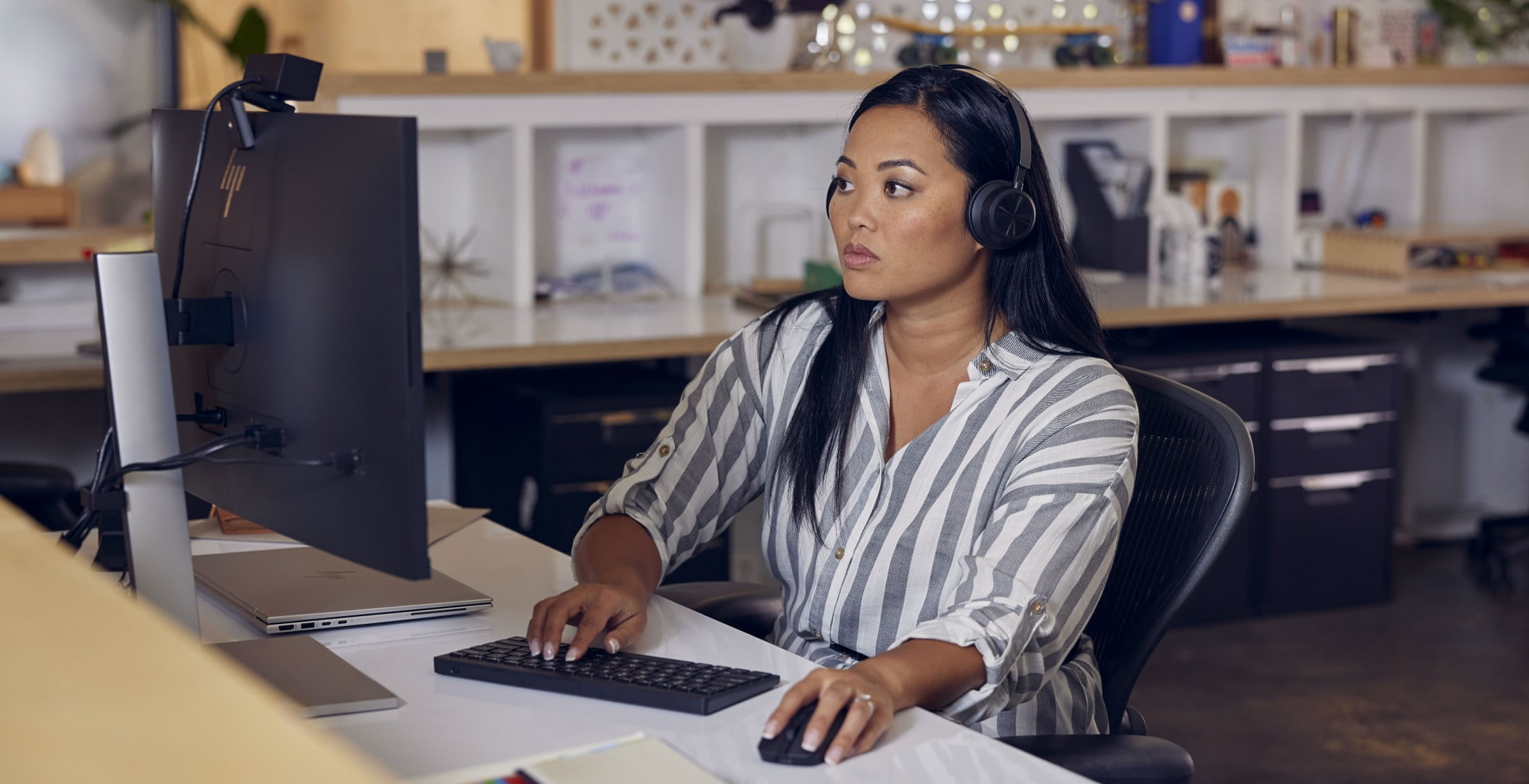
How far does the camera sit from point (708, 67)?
12.3 ft

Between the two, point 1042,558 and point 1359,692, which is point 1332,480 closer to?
point 1359,692

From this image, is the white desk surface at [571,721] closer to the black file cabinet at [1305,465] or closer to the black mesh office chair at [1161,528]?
the black mesh office chair at [1161,528]

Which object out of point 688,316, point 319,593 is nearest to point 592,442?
point 688,316

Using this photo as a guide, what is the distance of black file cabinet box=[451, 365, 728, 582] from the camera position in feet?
10.0

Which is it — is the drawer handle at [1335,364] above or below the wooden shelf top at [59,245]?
below

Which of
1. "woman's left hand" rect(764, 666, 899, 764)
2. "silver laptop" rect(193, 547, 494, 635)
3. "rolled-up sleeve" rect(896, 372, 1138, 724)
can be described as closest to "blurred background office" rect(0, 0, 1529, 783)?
"silver laptop" rect(193, 547, 494, 635)

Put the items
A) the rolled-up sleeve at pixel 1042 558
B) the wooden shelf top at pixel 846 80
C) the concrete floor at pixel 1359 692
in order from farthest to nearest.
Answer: the wooden shelf top at pixel 846 80 → the concrete floor at pixel 1359 692 → the rolled-up sleeve at pixel 1042 558

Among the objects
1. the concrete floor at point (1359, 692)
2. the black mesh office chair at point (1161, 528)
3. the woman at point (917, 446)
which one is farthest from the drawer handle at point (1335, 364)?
the woman at point (917, 446)

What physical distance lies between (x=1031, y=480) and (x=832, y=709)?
0.41 metres

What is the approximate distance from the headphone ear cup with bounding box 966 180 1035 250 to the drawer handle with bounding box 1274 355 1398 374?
2.25 meters

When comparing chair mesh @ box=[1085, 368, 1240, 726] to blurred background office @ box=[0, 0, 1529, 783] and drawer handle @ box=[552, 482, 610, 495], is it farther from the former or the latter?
drawer handle @ box=[552, 482, 610, 495]

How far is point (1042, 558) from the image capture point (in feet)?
4.57

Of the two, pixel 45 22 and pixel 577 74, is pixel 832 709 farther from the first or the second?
pixel 45 22

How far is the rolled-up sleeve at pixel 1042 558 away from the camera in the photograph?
1339 mm
